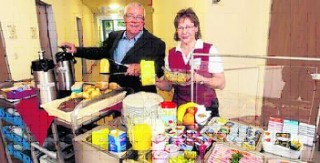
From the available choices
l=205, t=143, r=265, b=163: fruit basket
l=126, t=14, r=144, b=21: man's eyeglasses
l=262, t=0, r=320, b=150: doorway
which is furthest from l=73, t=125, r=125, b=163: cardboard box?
l=262, t=0, r=320, b=150: doorway

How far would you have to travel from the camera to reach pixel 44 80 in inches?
43.5

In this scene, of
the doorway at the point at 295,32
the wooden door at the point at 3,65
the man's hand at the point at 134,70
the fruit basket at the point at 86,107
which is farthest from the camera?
the doorway at the point at 295,32

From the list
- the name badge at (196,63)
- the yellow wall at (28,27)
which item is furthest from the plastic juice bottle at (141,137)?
the yellow wall at (28,27)

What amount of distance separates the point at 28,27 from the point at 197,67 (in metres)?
1.03

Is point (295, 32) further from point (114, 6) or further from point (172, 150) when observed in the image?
point (172, 150)

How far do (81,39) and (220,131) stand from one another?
1027mm

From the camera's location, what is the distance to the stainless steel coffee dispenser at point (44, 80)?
109cm

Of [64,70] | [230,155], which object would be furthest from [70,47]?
[230,155]

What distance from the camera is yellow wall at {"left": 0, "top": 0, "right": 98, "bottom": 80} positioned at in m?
1.32

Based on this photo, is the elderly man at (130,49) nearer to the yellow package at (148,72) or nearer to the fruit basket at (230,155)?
the yellow package at (148,72)

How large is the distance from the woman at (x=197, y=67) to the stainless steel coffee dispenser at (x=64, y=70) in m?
0.50

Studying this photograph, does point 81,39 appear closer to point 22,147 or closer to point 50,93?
point 50,93

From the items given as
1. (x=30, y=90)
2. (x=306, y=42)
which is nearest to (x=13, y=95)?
(x=30, y=90)

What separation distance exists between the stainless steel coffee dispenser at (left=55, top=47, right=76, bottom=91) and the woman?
498mm
